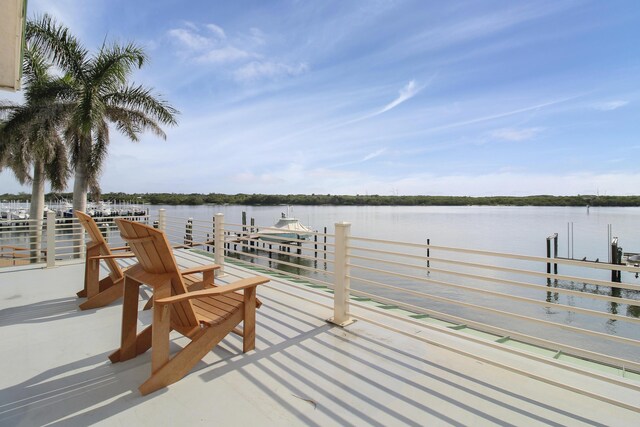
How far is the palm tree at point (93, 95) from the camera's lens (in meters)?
7.87

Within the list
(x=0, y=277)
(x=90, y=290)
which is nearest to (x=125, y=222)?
(x=90, y=290)

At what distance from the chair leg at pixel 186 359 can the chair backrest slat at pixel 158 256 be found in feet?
0.37

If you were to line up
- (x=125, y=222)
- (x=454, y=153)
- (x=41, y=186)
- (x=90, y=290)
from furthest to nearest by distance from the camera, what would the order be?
(x=454, y=153) → (x=41, y=186) → (x=90, y=290) → (x=125, y=222)

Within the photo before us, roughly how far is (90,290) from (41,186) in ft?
37.4

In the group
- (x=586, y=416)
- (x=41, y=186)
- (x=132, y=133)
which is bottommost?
(x=586, y=416)

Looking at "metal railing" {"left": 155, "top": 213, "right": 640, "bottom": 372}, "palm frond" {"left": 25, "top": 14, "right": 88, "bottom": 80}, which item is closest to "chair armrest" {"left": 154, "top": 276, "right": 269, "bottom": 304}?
"metal railing" {"left": 155, "top": 213, "right": 640, "bottom": 372}

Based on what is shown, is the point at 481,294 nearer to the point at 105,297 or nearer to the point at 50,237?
the point at 105,297

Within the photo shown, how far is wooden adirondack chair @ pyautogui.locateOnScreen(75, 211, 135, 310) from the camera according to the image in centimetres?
339

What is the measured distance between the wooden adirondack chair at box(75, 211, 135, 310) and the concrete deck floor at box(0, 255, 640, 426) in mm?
427

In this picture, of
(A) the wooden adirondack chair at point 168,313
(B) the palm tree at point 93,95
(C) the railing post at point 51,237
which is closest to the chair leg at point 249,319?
(A) the wooden adirondack chair at point 168,313

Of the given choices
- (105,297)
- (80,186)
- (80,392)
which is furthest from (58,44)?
(80,392)

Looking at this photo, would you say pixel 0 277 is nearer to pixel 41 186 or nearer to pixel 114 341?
pixel 114 341

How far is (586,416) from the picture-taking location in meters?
1.72

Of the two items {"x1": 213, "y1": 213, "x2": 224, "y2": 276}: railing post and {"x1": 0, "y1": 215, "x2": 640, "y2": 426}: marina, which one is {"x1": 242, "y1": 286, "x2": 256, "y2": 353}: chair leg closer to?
{"x1": 0, "y1": 215, "x2": 640, "y2": 426}: marina
